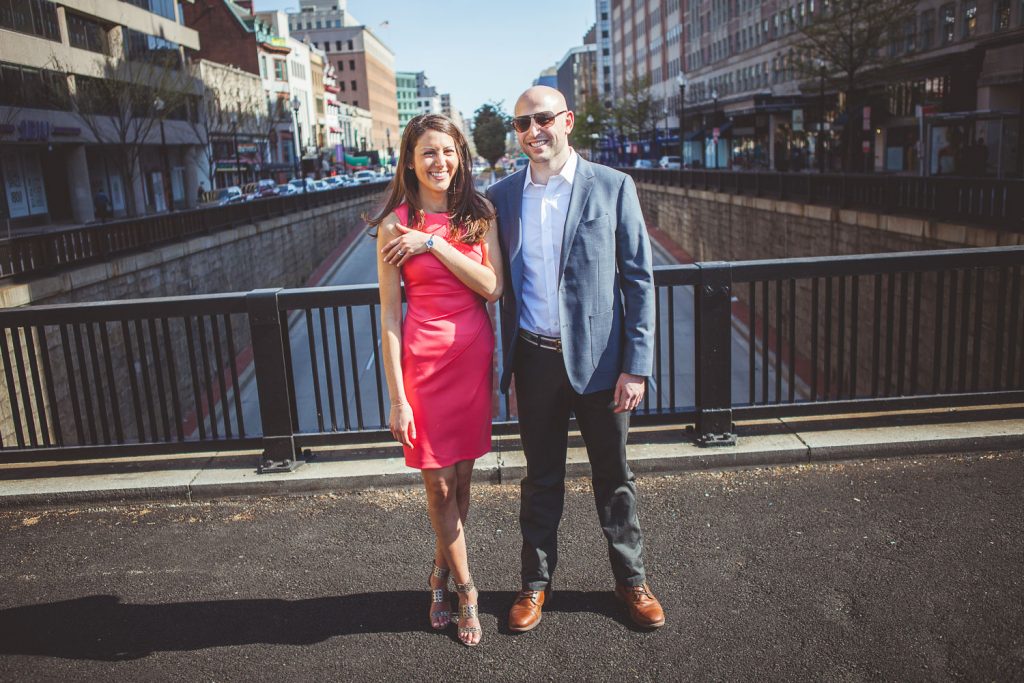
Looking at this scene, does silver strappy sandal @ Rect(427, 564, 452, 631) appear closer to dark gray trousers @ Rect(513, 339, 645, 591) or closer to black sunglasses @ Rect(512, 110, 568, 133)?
dark gray trousers @ Rect(513, 339, 645, 591)

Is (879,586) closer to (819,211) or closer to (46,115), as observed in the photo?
(819,211)

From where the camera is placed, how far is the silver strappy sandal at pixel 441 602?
350 centimetres

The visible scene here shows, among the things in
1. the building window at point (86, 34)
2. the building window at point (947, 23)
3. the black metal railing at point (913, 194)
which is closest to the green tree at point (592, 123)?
the building window at point (947, 23)

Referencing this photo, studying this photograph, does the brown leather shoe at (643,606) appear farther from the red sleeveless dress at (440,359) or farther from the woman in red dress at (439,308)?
the red sleeveless dress at (440,359)

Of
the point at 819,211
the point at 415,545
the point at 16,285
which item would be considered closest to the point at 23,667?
the point at 415,545

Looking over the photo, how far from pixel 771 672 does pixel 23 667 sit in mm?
2909

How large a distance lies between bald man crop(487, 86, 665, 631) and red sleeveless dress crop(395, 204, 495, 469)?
23 cm

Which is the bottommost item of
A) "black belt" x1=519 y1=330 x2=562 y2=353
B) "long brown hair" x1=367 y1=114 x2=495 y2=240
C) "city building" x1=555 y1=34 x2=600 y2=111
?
"black belt" x1=519 y1=330 x2=562 y2=353

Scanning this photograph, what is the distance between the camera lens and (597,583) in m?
3.80

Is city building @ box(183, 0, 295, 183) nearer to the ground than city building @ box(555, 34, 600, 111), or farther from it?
nearer to the ground

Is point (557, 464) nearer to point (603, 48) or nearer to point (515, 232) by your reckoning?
point (515, 232)

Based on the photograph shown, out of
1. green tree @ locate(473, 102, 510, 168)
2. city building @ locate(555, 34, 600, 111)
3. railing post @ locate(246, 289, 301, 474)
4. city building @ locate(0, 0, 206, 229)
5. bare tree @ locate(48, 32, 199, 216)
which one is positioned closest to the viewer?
railing post @ locate(246, 289, 301, 474)

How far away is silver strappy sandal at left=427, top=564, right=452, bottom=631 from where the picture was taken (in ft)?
11.5

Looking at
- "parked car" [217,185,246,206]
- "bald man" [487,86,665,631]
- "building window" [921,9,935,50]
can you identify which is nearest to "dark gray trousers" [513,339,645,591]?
"bald man" [487,86,665,631]
